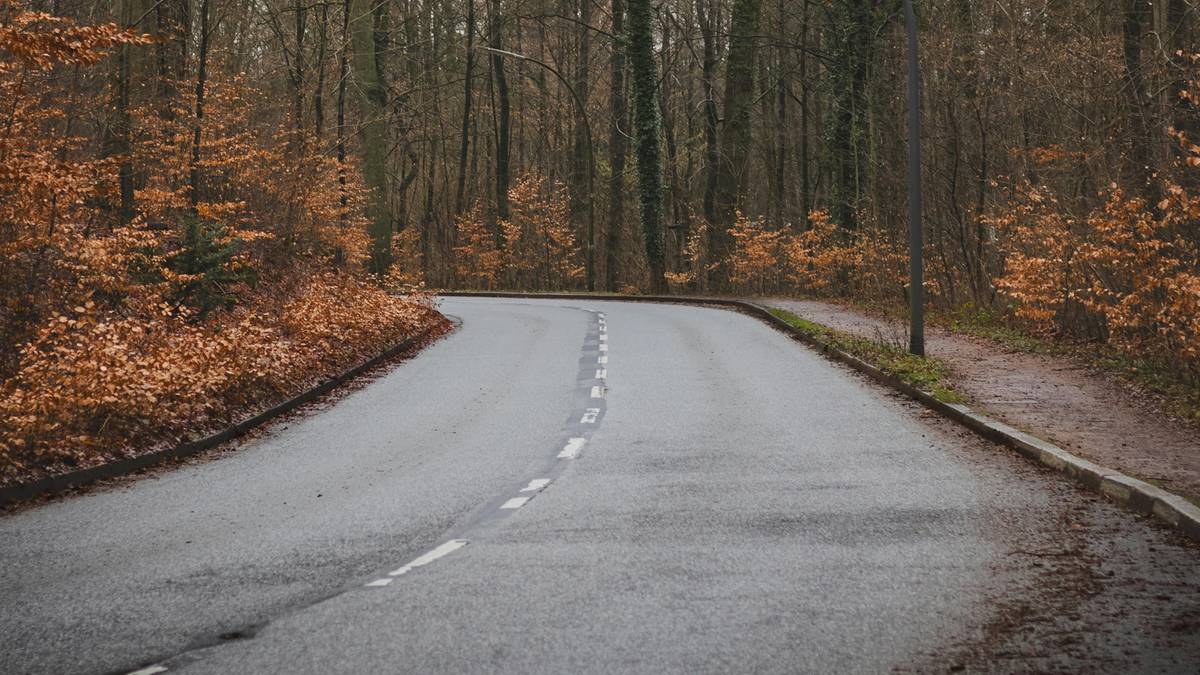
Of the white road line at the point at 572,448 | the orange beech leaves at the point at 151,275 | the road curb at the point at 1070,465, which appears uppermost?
the orange beech leaves at the point at 151,275

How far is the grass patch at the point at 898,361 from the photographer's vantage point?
48.2 ft

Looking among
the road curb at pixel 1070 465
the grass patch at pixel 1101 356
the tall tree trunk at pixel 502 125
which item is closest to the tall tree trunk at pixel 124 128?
the road curb at pixel 1070 465

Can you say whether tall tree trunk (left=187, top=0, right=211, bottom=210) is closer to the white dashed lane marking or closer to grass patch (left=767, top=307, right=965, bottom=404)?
grass patch (left=767, top=307, right=965, bottom=404)

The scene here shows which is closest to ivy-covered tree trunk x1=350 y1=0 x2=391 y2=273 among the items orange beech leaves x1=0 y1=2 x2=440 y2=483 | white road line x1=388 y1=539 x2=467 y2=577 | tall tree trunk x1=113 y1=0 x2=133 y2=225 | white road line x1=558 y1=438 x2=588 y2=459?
orange beech leaves x1=0 y1=2 x2=440 y2=483

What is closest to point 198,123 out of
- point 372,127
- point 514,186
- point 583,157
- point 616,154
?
point 372,127

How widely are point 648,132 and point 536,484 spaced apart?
29.7 metres

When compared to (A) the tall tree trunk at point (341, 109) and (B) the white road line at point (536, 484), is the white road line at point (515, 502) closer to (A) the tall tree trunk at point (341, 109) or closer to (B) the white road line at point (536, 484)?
(B) the white road line at point (536, 484)

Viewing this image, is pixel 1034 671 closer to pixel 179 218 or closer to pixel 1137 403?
pixel 1137 403

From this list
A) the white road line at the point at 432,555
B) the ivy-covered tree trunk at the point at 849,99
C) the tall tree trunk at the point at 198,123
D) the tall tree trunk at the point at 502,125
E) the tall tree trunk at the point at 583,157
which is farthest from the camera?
the tall tree trunk at the point at 502,125

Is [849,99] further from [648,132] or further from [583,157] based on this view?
[583,157]

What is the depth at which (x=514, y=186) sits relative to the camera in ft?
165

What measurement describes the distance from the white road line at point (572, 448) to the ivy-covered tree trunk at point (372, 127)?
2184 centimetres

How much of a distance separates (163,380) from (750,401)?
272 inches

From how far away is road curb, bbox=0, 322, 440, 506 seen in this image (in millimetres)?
9758
